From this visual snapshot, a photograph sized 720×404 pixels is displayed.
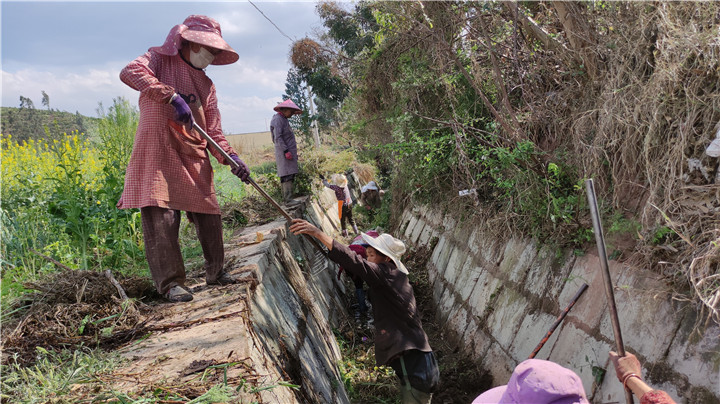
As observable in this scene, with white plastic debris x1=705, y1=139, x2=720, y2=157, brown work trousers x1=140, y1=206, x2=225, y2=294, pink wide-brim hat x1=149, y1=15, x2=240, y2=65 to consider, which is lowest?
brown work trousers x1=140, y1=206, x2=225, y2=294

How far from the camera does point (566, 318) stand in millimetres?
3240

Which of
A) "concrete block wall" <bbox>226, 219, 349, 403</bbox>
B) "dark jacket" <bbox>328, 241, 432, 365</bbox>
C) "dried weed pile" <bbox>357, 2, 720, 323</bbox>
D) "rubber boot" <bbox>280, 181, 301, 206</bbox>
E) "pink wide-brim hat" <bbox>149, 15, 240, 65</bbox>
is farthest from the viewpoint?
"rubber boot" <bbox>280, 181, 301, 206</bbox>

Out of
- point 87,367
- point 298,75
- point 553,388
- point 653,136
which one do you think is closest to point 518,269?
point 653,136

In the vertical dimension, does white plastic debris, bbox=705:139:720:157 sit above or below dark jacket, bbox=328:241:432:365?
above

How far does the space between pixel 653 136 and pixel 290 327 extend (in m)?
2.78

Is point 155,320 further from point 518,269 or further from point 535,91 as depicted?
point 535,91

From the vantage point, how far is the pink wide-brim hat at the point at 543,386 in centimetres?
138

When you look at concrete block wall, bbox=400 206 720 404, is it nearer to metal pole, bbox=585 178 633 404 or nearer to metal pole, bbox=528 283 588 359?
metal pole, bbox=528 283 588 359

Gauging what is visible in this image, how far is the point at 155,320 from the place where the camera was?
2.84 m

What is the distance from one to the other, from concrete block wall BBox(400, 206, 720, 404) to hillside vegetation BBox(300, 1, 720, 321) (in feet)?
0.48

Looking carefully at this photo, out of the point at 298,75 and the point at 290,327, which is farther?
the point at 298,75

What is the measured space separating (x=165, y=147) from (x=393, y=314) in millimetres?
2045

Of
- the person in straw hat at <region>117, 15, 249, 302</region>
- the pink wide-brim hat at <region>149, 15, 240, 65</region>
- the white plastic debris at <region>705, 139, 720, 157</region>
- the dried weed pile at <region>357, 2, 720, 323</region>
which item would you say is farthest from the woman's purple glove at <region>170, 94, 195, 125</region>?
the white plastic debris at <region>705, 139, 720, 157</region>

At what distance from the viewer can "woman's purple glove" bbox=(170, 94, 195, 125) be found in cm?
291
